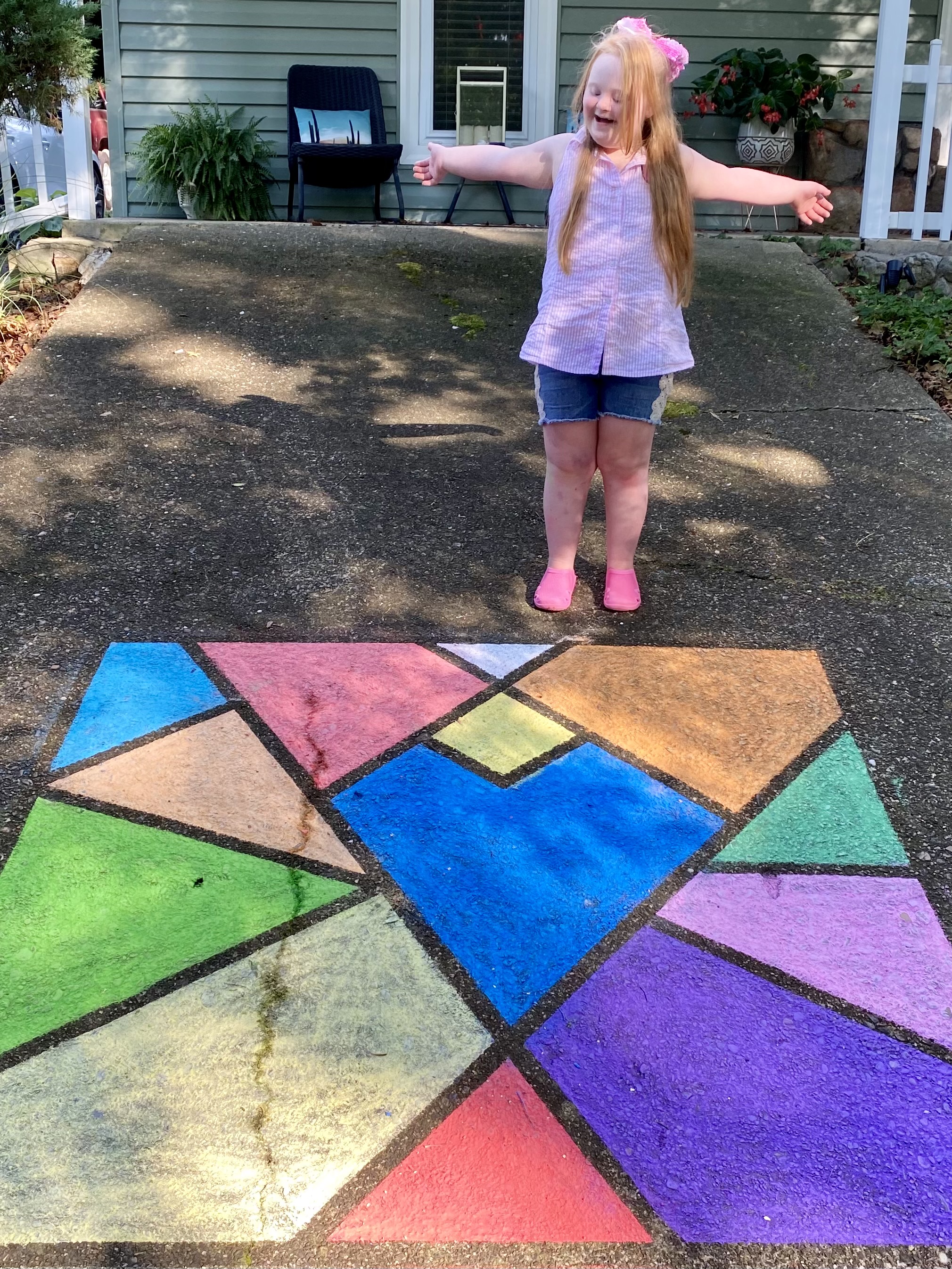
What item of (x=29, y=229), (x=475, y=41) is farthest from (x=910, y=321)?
(x=29, y=229)

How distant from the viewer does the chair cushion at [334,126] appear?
7891 millimetres

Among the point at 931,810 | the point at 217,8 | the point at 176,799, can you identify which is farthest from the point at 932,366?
the point at 217,8

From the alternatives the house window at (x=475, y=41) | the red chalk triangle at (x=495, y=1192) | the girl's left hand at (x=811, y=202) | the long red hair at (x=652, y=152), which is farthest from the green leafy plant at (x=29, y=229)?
the red chalk triangle at (x=495, y=1192)

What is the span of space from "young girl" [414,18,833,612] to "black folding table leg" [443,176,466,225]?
200 inches

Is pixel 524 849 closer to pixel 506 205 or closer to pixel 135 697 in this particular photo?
pixel 135 697

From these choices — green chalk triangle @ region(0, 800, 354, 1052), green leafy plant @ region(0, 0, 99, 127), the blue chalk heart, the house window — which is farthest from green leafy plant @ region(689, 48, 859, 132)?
green chalk triangle @ region(0, 800, 354, 1052)

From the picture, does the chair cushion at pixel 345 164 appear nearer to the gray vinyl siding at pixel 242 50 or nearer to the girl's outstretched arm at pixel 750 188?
the gray vinyl siding at pixel 242 50

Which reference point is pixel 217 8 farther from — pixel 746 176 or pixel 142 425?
pixel 746 176

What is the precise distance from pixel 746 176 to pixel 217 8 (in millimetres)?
6118

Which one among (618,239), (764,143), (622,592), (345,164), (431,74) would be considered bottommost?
(622,592)

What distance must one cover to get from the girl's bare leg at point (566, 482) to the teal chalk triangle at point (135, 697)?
1031 mm

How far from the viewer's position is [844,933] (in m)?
2.20

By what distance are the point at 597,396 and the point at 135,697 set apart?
139 cm

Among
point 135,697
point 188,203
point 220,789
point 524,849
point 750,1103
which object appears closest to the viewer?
point 750,1103
